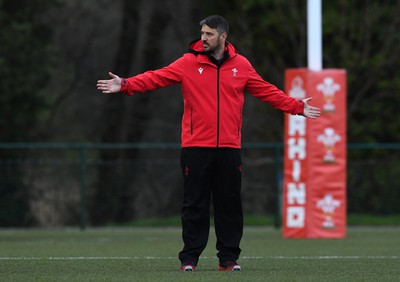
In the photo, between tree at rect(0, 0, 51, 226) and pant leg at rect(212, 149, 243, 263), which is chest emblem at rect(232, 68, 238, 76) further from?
tree at rect(0, 0, 51, 226)

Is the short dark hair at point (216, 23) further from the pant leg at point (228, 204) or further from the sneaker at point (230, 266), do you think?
the sneaker at point (230, 266)

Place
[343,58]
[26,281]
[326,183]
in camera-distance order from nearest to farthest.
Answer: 1. [26,281]
2. [326,183]
3. [343,58]

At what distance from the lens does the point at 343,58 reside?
28.2m

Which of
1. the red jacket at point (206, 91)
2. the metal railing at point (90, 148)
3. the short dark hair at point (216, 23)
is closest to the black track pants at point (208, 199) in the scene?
the red jacket at point (206, 91)

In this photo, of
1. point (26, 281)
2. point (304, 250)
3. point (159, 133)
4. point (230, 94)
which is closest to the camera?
point (26, 281)

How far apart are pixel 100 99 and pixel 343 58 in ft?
20.2

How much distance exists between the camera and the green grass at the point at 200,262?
9828 millimetres

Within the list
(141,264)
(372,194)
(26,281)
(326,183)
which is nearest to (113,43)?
(372,194)

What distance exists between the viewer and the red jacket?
10391mm

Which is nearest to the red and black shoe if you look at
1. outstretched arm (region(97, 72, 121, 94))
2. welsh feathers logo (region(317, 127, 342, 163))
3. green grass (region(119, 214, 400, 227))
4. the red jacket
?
the red jacket

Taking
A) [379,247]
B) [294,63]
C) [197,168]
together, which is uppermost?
[294,63]

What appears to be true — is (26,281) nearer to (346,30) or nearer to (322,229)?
(322,229)

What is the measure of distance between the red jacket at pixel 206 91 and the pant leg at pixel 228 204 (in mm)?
145

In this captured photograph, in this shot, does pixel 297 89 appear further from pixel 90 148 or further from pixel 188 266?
pixel 188 266
